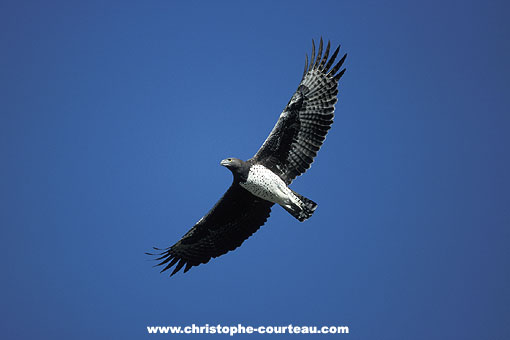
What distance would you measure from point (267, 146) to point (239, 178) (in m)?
0.82

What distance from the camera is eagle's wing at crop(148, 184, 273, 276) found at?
1341 cm

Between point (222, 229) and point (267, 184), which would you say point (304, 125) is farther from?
point (222, 229)

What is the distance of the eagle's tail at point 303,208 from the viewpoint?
12728 mm

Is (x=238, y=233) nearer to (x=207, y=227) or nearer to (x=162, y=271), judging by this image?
(x=207, y=227)

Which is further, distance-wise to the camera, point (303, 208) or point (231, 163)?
point (303, 208)

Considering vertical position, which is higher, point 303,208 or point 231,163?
point 231,163

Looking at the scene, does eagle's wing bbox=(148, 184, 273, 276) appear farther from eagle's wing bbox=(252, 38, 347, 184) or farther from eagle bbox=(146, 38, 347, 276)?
eagle's wing bbox=(252, 38, 347, 184)

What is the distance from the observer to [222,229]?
13.8m

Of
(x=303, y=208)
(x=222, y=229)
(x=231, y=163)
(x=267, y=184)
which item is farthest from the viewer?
(x=222, y=229)

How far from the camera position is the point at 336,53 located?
12867 millimetres

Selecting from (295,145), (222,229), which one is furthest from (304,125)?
(222,229)

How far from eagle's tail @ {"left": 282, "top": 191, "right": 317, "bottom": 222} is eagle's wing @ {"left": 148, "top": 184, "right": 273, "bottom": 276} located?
0.76 m

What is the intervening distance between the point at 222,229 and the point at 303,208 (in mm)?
1904

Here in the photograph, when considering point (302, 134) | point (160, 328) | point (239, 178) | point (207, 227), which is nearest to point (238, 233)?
point (207, 227)
